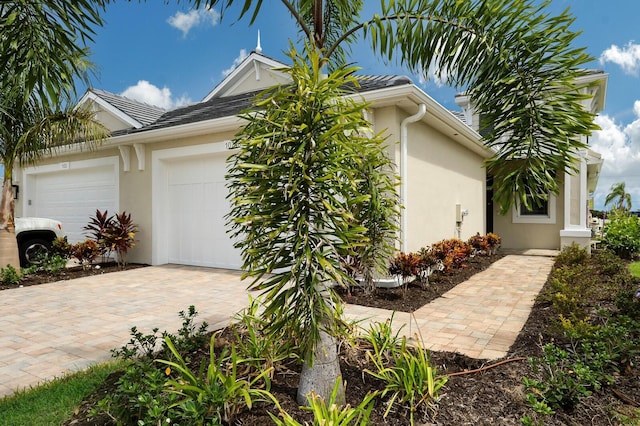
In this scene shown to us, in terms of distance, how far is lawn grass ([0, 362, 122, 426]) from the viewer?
2.75 m

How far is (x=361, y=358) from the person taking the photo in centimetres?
336

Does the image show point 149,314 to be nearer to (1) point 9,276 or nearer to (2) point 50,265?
(1) point 9,276

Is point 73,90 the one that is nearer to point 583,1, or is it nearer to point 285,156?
point 285,156

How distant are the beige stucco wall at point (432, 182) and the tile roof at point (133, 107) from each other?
25.0 ft

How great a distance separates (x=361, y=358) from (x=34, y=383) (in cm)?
287

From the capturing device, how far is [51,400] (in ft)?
9.93

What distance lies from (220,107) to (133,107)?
12.1ft

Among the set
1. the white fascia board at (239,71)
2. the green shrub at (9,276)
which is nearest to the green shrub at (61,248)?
the green shrub at (9,276)

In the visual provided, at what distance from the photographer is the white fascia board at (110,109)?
11133 mm

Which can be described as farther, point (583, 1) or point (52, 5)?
point (583, 1)

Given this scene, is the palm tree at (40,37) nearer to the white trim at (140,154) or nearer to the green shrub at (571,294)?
the green shrub at (571,294)

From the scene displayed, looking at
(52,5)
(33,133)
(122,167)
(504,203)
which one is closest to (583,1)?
(504,203)

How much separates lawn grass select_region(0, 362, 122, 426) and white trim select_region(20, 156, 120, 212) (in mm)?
8268

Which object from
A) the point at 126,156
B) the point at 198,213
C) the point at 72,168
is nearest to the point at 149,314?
the point at 198,213
